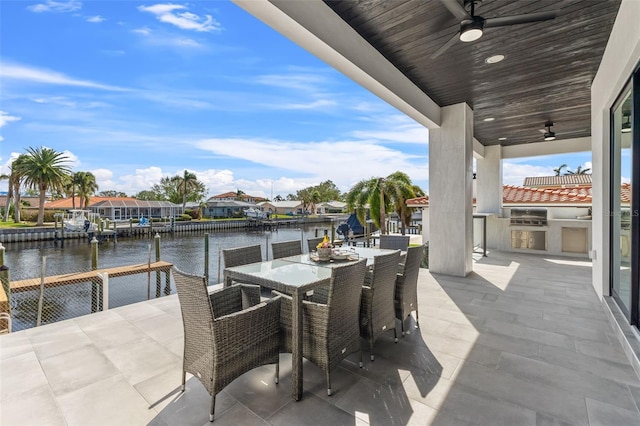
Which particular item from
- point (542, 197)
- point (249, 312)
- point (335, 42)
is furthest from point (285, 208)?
point (249, 312)

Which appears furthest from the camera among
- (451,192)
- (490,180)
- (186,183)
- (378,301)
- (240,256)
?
(186,183)

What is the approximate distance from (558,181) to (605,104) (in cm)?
2199

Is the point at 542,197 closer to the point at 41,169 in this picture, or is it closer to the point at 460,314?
the point at 460,314

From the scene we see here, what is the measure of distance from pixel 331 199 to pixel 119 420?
51.5m

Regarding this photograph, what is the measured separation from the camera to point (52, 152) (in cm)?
2477

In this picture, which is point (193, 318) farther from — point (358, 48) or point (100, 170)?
point (100, 170)

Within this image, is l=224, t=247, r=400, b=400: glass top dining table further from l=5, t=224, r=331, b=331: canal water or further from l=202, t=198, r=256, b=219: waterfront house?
l=202, t=198, r=256, b=219: waterfront house

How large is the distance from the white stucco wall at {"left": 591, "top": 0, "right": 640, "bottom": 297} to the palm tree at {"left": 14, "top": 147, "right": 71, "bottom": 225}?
33043 millimetres

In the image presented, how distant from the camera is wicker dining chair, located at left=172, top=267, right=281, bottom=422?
5.82 feet

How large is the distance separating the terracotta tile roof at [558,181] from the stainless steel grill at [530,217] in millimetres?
14869

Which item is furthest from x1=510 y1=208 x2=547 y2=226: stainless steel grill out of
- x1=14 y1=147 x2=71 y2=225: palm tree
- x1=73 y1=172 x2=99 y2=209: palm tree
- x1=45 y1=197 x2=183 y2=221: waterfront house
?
x1=73 y1=172 x2=99 y2=209: palm tree

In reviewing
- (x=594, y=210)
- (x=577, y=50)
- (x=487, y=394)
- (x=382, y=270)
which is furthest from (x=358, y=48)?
(x=594, y=210)

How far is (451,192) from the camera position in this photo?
5523mm

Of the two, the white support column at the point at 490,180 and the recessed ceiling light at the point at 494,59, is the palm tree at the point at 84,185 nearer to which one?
the white support column at the point at 490,180
